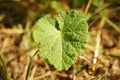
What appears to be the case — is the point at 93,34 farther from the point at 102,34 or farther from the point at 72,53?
the point at 72,53

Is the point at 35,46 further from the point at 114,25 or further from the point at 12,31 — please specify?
the point at 114,25

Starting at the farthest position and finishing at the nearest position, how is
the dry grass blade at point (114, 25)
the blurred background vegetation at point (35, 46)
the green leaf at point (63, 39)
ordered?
the dry grass blade at point (114, 25) → the blurred background vegetation at point (35, 46) → the green leaf at point (63, 39)

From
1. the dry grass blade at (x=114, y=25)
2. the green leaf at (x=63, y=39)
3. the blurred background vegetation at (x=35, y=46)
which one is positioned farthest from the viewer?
the dry grass blade at (x=114, y=25)

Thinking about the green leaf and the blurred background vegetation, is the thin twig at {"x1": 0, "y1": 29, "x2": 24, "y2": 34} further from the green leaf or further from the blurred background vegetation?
the green leaf

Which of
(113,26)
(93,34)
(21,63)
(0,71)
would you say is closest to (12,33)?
(21,63)

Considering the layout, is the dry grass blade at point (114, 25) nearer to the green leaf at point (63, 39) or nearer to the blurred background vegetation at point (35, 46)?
the blurred background vegetation at point (35, 46)

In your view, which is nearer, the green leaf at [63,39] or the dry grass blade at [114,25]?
the green leaf at [63,39]

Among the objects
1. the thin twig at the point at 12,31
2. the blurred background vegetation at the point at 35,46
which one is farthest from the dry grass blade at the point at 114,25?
the thin twig at the point at 12,31
